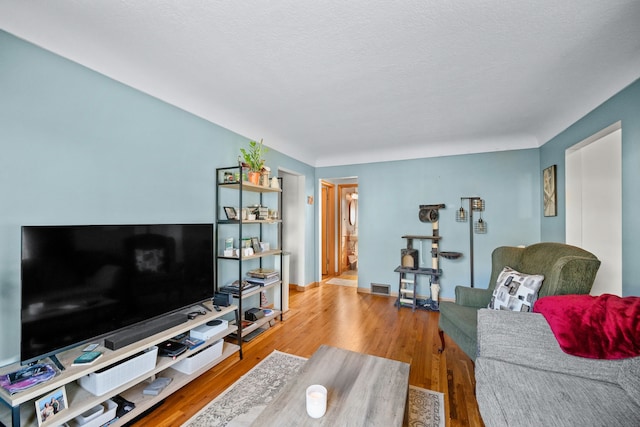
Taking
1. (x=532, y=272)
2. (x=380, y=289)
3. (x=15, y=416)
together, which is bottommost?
(x=380, y=289)

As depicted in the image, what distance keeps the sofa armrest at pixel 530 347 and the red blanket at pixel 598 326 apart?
4 centimetres

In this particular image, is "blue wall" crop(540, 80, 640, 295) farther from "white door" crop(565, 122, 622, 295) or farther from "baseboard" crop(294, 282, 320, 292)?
"baseboard" crop(294, 282, 320, 292)

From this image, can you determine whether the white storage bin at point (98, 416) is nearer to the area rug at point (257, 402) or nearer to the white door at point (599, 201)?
the area rug at point (257, 402)

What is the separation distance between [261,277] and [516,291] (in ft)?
7.73

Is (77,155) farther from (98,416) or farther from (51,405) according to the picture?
(98,416)

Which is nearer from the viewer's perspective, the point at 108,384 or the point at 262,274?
the point at 108,384

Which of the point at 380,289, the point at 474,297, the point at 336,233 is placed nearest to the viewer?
the point at 474,297

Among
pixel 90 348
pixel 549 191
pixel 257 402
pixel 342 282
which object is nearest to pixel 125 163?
pixel 90 348

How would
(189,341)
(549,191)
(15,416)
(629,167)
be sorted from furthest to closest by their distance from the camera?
(549,191)
(189,341)
(629,167)
(15,416)

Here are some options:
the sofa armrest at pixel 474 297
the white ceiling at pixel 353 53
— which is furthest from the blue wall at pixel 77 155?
the sofa armrest at pixel 474 297

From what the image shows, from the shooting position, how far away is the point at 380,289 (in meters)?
4.34

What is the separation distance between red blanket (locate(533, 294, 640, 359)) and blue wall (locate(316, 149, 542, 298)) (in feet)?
8.21

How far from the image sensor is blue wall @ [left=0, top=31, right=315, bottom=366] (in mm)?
1389

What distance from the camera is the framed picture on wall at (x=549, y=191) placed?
3.07m
